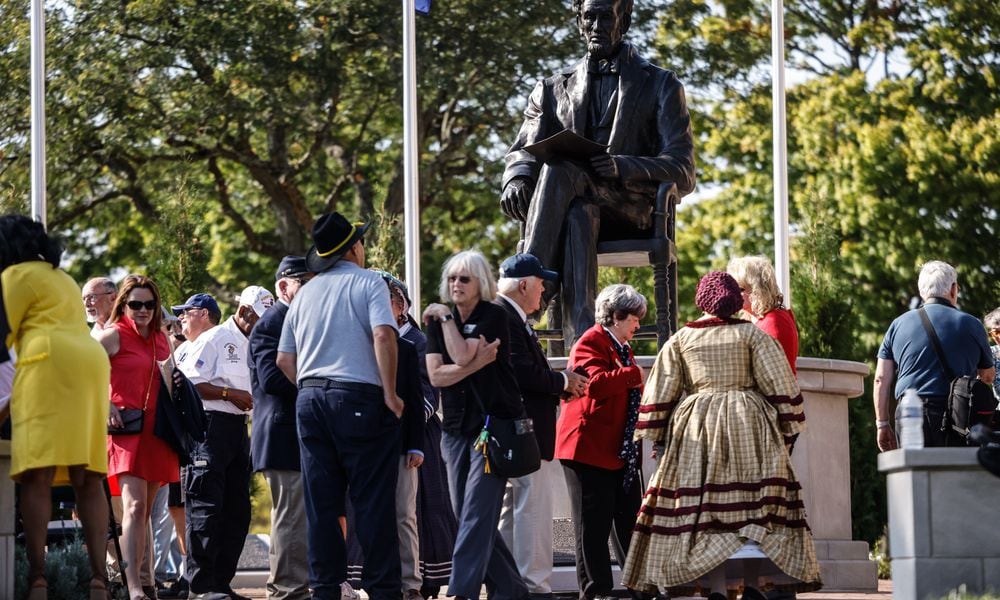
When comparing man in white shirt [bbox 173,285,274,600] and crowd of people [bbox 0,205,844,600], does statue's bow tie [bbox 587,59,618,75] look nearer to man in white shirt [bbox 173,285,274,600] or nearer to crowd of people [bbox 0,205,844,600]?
crowd of people [bbox 0,205,844,600]

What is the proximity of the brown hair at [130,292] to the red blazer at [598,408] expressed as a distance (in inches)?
85.8

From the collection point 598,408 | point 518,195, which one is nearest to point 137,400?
point 598,408

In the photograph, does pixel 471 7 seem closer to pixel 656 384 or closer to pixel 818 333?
pixel 818 333

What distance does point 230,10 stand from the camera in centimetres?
2722

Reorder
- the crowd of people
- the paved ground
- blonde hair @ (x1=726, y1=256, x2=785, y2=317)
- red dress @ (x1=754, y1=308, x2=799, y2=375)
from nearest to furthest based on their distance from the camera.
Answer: the crowd of people → red dress @ (x1=754, y1=308, x2=799, y2=375) → blonde hair @ (x1=726, y1=256, x2=785, y2=317) → the paved ground

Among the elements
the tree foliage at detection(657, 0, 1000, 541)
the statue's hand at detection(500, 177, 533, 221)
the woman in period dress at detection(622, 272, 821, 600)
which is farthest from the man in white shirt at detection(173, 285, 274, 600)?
the tree foliage at detection(657, 0, 1000, 541)

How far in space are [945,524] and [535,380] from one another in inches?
79.5

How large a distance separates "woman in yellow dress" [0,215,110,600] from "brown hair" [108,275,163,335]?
3.84ft

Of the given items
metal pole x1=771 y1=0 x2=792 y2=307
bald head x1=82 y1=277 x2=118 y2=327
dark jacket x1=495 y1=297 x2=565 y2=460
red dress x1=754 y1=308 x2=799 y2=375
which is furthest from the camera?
metal pole x1=771 y1=0 x2=792 y2=307

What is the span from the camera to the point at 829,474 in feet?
35.5

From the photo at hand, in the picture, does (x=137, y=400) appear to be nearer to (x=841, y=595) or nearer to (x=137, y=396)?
(x=137, y=396)

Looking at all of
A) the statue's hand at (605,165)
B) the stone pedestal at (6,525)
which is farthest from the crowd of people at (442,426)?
the statue's hand at (605,165)

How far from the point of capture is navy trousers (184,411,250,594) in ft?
30.5

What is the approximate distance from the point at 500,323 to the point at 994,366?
3.20m
